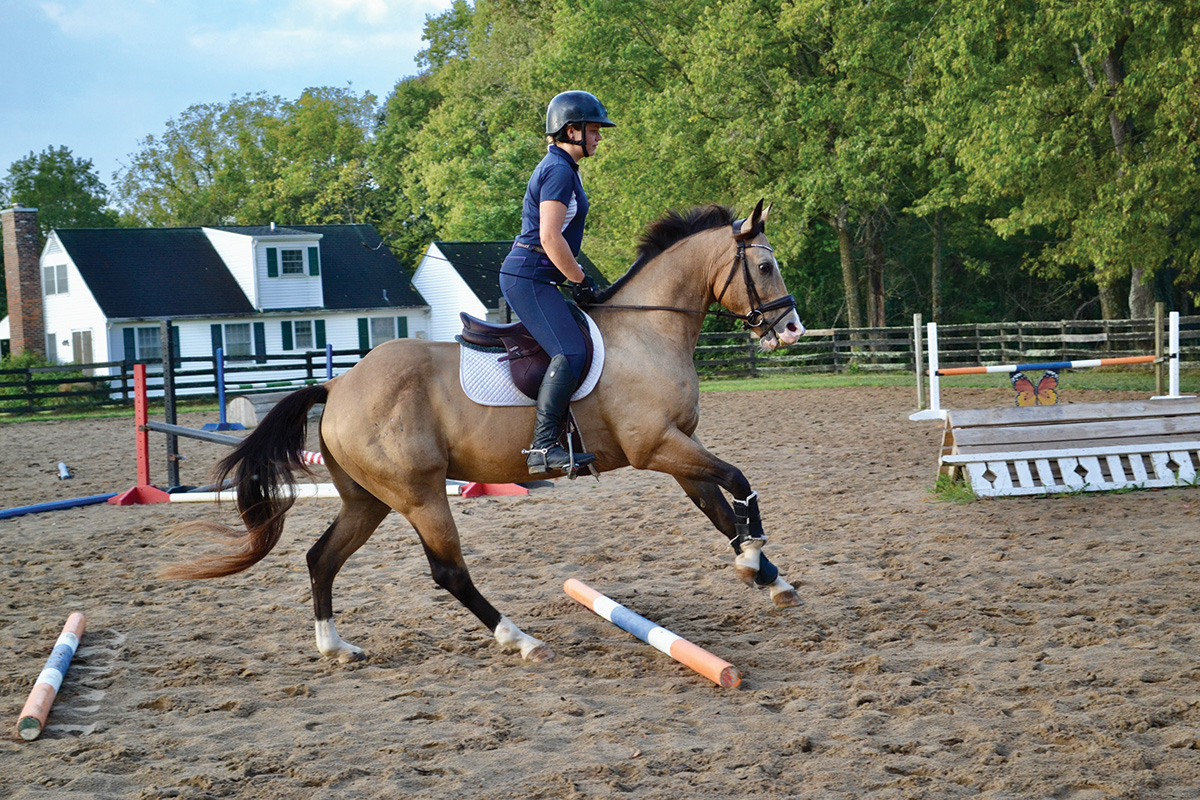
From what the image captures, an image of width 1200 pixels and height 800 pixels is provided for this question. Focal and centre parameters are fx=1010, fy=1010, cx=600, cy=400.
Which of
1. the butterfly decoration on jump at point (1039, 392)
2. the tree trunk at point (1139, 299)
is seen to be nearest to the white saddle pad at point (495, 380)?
the butterfly decoration on jump at point (1039, 392)

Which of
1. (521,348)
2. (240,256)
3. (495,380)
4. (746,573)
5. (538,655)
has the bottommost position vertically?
(538,655)

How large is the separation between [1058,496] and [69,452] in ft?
48.5

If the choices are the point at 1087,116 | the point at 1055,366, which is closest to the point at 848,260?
the point at 1087,116

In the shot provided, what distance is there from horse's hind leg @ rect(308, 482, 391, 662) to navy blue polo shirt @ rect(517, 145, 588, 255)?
1680mm

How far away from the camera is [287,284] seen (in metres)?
37.2

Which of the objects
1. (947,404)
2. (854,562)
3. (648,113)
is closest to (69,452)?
(854,562)

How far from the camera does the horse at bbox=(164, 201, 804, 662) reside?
5293mm

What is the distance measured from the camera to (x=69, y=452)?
648 inches

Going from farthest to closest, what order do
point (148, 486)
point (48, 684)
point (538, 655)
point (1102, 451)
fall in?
1. point (148, 486)
2. point (1102, 451)
3. point (538, 655)
4. point (48, 684)

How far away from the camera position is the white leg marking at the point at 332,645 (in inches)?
205

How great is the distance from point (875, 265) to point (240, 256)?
22.6 meters

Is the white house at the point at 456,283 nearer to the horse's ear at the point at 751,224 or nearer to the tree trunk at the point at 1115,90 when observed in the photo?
the tree trunk at the point at 1115,90

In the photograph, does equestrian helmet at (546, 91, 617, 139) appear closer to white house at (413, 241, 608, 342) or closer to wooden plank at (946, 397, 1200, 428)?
wooden plank at (946, 397, 1200, 428)

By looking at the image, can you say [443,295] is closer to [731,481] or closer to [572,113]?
[572,113]
